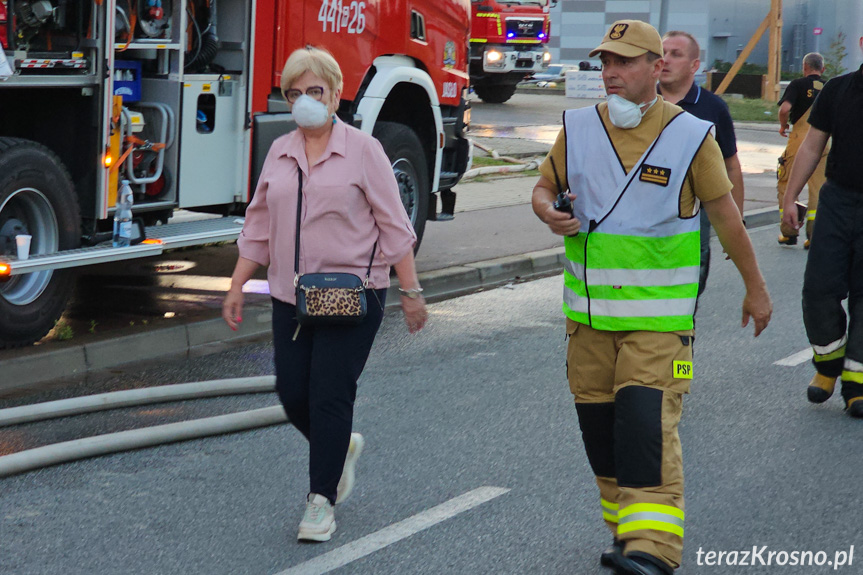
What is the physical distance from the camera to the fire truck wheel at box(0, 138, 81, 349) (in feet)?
22.3

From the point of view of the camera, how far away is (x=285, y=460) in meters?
5.43

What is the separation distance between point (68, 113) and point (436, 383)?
9.01 feet

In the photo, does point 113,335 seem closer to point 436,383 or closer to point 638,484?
point 436,383

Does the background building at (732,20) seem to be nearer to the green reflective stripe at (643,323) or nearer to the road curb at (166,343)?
the road curb at (166,343)

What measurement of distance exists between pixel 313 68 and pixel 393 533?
1.75 m

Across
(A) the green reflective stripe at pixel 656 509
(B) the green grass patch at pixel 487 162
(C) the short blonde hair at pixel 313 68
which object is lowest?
(A) the green reflective stripe at pixel 656 509

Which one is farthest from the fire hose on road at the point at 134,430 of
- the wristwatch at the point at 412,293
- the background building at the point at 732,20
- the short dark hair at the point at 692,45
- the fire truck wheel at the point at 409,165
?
the background building at the point at 732,20

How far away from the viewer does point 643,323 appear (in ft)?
13.0

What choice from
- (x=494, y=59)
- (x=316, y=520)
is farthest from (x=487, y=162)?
(x=316, y=520)

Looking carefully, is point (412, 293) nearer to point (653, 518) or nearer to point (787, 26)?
point (653, 518)

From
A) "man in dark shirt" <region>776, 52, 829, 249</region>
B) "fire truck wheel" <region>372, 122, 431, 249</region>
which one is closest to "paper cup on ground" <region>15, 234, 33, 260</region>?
"fire truck wheel" <region>372, 122, 431, 249</region>

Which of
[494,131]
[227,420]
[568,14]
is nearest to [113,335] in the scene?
[227,420]

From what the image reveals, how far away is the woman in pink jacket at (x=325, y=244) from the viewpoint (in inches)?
171

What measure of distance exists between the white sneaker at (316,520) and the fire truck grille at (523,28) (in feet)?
85.4
